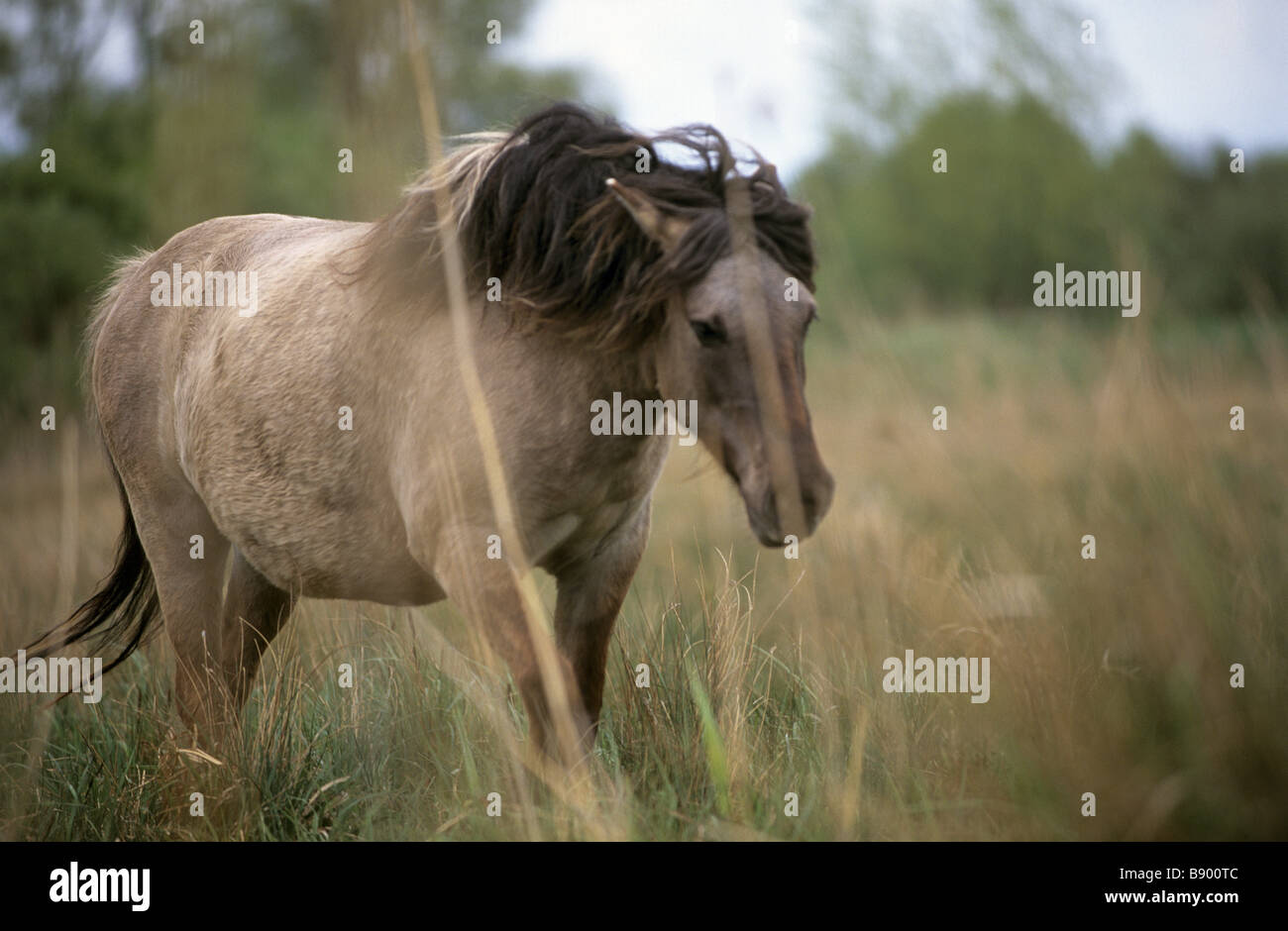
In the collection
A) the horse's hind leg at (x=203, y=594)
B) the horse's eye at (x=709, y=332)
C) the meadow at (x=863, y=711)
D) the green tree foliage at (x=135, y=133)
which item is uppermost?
the green tree foliage at (x=135, y=133)

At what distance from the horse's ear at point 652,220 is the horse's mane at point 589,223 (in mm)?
38

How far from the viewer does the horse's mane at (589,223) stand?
339cm

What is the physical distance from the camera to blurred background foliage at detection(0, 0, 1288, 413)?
14594 millimetres

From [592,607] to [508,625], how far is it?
0.61m

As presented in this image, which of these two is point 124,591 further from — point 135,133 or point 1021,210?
point 1021,210

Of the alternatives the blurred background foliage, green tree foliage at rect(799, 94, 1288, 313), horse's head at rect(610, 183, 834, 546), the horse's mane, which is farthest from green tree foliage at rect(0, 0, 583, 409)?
green tree foliage at rect(799, 94, 1288, 313)

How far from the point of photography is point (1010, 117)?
25484 millimetres

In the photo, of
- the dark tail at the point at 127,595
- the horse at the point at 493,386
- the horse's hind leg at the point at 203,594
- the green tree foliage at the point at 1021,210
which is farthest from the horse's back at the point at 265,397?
the green tree foliage at the point at 1021,210

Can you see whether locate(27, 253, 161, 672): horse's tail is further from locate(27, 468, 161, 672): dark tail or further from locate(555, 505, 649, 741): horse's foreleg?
locate(555, 505, 649, 741): horse's foreleg

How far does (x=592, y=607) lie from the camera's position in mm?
4020

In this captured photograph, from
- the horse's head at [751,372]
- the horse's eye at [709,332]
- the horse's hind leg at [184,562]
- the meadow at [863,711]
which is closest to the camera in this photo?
the meadow at [863,711]

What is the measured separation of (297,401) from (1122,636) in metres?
3.04

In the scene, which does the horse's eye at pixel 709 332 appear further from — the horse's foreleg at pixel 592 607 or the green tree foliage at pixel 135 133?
the green tree foliage at pixel 135 133

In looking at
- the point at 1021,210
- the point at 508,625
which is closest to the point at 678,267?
the point at 508,625
